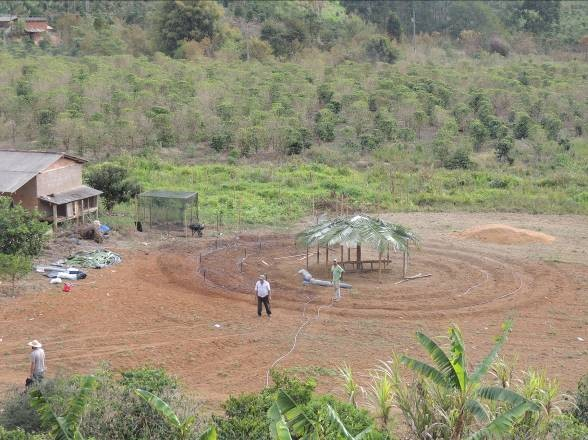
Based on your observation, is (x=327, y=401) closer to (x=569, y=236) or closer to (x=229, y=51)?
(x=569, y=236)

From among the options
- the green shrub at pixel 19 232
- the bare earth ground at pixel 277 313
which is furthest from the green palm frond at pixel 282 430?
the green shrub at pixel 19 232

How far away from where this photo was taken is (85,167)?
113 ft

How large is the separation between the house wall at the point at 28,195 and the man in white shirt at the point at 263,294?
8704mm

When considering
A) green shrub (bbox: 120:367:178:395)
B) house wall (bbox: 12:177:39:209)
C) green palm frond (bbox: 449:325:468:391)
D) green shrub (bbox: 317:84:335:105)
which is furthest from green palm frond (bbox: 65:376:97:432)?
green shrub (bbox: 317:84:335:105)

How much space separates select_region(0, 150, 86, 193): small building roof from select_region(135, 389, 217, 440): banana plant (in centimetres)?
1435

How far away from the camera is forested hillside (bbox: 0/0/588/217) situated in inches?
1597

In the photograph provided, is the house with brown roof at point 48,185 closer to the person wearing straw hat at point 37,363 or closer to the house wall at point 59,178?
the house wall at point 59,178

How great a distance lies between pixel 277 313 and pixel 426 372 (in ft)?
29.1

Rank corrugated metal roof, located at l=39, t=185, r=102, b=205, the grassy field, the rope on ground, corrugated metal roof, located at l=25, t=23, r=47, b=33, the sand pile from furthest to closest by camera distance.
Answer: corrugated metal roof, located at l=25, t=23, r=47, b=33 → the grassy field → the sand pile → corrugated metal roof, located at l=39, t=185, r=102, b=205 → the rope on ground

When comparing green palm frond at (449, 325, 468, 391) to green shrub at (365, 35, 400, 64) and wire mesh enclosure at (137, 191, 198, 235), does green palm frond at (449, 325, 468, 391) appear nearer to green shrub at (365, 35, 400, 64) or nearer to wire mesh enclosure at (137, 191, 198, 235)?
wire mesh enclosure at (137, 191, 198, 235)

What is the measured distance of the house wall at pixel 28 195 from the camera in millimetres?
25578

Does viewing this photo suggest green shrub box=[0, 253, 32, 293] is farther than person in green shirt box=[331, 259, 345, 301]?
No

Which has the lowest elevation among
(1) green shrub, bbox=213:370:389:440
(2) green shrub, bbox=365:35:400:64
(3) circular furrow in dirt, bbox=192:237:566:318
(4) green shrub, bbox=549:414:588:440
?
(3) circular furrow in dirt, bbox=192:237:566:318

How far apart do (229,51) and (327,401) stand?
53718 mm
